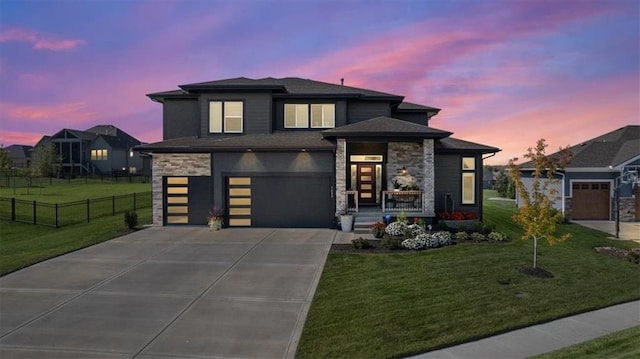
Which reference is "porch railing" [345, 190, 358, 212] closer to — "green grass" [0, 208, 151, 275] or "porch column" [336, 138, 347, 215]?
"porch column" [336, 138, 347, 215]

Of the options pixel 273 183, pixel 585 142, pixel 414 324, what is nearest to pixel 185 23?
pixel 273 183

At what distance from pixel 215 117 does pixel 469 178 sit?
45.4 feet

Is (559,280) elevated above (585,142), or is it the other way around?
(585,142)

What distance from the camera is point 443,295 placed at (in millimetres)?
8109

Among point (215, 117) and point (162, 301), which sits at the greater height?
point (215, 117)

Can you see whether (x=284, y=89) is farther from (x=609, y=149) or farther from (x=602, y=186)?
(x=609, y=149)

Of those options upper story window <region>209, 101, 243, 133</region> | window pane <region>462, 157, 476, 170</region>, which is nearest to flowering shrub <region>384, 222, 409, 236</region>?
window pane <region>462, 157, 476, 170</region>

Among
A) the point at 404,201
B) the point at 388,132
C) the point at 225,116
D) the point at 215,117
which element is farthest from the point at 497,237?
the point at 215,117

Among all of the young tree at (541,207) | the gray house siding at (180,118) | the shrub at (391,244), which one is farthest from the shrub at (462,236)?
the gray house siding at (180,118)

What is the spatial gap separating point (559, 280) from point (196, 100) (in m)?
18.9

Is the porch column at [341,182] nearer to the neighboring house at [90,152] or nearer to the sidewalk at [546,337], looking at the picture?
the sidewalk at [546,337]

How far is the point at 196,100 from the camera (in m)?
20.7

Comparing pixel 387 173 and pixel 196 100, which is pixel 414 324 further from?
pixel 196 100

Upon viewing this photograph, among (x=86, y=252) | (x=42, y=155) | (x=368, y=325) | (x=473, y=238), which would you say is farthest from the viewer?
(x=42, y=155)
